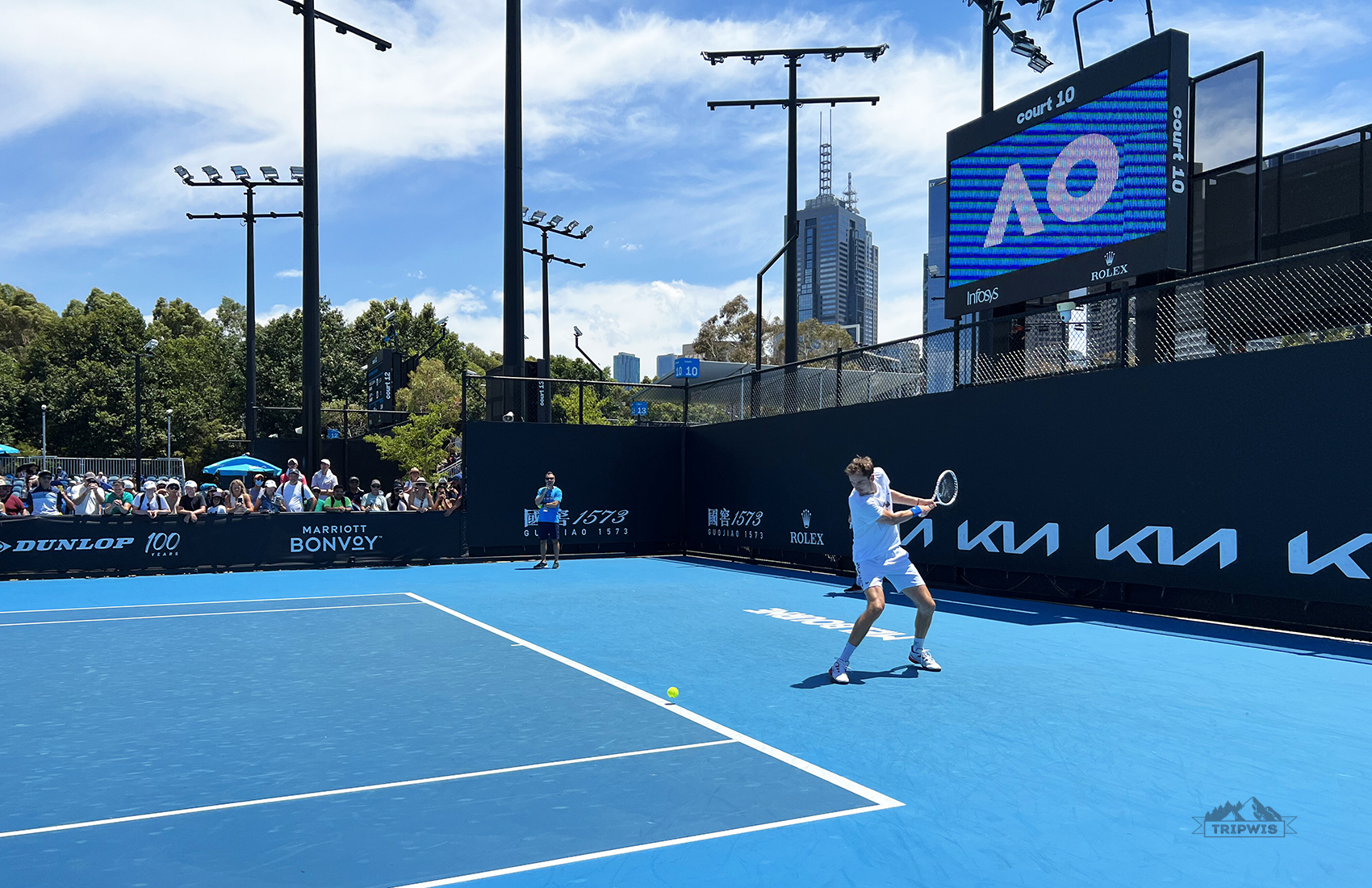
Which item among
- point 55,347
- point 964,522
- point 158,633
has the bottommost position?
point 158,633

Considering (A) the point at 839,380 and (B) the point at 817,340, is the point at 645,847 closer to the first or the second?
(A) the point at 839,380

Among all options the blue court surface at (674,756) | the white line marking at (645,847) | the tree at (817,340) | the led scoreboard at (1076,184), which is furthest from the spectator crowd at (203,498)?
the tree at (817,340)

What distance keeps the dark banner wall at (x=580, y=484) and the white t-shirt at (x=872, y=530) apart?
593 inches

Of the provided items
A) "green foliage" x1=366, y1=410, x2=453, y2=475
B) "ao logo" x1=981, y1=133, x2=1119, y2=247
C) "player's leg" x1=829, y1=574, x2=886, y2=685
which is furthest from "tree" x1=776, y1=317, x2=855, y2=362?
"player's leg" x1=829, y1=574, x2=886, y2=685

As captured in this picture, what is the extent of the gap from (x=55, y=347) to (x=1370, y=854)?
72.2 meters

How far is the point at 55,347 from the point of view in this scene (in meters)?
62.0

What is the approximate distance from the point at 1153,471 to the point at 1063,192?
4.14 metres

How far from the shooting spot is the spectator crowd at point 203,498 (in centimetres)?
1873

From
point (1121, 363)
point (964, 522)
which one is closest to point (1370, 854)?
point (1121, 363)

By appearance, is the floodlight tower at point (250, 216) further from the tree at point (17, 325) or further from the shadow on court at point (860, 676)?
the tree at point (17, 325)

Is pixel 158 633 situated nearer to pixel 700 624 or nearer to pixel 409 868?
pixel 700 624

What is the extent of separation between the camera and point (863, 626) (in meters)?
8.03

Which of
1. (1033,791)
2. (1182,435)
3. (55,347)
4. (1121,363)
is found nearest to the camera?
(1033,791)

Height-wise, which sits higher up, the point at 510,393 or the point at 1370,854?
the point at 510,393
